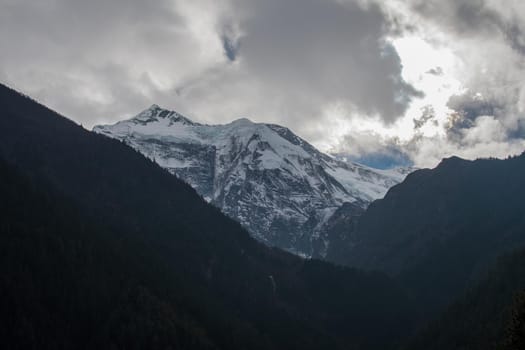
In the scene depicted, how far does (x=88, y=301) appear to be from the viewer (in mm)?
169500

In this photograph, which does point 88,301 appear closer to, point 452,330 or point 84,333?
point 84,333

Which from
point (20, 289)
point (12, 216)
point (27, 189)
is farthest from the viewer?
point (27, 189)

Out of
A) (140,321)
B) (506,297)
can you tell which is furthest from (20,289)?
(506,297)

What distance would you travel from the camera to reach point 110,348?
155500 millimetres

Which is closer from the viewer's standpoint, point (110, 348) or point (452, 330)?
point (110, 348)

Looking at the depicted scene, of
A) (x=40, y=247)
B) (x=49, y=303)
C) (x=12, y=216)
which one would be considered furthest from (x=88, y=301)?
(x=12, y=216)

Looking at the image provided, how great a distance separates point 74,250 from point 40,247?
10437 millimetres

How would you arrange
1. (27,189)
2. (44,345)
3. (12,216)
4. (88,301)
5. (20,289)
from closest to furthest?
1. (44,345)
2. (20,289)
3. (88,301)
4. (12,216)
5. (27,189)

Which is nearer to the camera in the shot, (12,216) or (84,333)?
(84,333)

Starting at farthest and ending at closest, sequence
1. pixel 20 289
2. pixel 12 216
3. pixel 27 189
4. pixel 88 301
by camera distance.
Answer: pixel 27 189 < pixel 12 216 < pixel 88 301 < pixel 20 289

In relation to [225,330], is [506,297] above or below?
above

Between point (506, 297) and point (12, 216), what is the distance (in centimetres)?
15110

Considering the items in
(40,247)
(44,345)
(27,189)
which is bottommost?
(44,345)

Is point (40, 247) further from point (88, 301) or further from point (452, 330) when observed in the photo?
point (452, 330)
